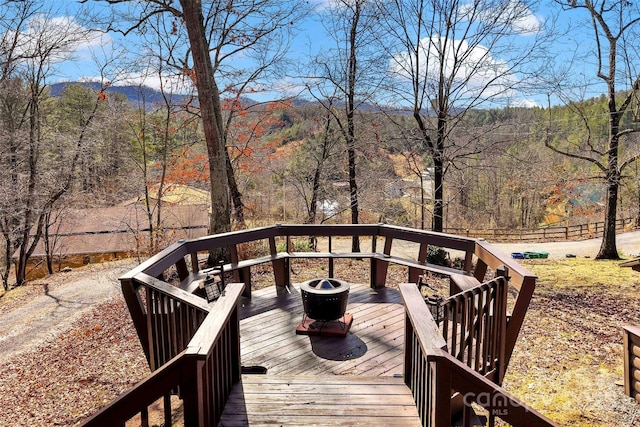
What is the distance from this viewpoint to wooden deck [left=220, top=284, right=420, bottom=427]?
2.46 metres

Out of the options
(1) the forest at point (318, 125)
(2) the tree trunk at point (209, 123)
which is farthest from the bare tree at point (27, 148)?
(2) the tree trunk at point (209, 123)

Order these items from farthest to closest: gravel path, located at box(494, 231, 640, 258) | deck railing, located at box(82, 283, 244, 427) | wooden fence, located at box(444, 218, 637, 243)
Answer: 1. wooden fence, located at box(444, 218, 637, 243)
2. gravel path, located at box(494, 231, 640, 258)
3. deck railing, located at box(82, 283, 244, 427)

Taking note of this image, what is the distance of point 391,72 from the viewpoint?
9.96 m

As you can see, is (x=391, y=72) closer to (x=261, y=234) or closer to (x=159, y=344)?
(x=261, y=234)

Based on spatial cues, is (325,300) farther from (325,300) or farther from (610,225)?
(610,225)

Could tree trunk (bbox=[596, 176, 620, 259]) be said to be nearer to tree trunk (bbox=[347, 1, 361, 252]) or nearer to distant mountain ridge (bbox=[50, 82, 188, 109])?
tree trunk (bbox=[347, 1, 361, 252])

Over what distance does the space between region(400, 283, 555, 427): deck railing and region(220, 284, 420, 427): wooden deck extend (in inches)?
11.7

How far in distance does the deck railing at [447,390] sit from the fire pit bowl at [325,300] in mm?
1512

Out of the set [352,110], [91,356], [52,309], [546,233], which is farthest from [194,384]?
[546,233]

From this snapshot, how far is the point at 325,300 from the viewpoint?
394 cm

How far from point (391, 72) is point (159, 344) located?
29.2ft

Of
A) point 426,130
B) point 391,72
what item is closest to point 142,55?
point 391,72

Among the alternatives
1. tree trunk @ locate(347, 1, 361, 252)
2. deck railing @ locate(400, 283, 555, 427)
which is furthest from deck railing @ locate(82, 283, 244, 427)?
tree trunk @ locate(347, 1, 361, 252)

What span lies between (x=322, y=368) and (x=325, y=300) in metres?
0.69
